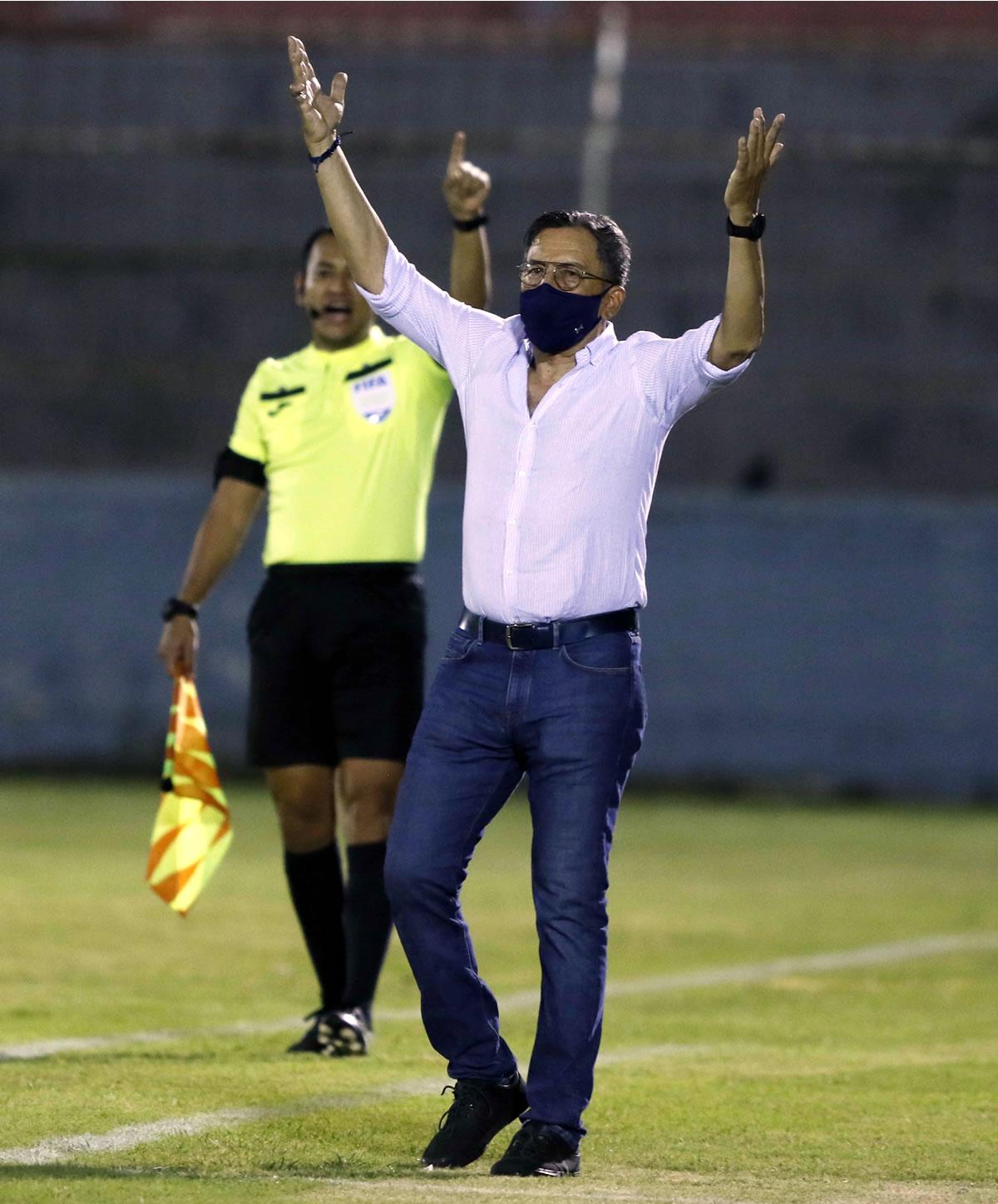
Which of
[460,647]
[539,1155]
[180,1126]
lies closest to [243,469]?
[460,647]

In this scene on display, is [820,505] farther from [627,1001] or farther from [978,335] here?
[627,1001]

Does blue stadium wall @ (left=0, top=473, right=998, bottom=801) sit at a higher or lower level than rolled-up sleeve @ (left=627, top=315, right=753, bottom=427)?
lower

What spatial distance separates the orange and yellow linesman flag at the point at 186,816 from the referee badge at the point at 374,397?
99cm

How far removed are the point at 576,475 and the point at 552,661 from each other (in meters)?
0.41

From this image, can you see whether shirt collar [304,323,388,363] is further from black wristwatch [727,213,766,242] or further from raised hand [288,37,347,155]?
black wristwatch [727,213,766,242]

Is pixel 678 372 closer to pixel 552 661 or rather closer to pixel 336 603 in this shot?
pixel 552 661

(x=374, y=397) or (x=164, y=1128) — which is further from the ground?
(x=374, y=397)

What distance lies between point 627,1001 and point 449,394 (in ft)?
7.80

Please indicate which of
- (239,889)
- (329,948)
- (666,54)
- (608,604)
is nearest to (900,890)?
(239,889)

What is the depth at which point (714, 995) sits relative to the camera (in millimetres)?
8172

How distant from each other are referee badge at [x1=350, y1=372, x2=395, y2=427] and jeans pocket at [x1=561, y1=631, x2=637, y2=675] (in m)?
1.88

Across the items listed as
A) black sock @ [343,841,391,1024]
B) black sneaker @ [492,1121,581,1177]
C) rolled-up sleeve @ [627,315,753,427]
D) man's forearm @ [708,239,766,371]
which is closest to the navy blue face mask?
rolled-up sleeve @ [627,315,753,427]

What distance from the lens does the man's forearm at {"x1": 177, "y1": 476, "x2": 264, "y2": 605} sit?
6871 millimetres

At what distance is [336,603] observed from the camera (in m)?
6.64
